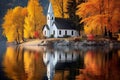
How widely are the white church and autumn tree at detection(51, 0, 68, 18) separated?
32cm

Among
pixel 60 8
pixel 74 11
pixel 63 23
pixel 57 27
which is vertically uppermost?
pixel 60 8

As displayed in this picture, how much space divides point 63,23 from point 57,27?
66 centimetres

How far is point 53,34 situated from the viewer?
25.0 m

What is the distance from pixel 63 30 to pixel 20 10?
471cm

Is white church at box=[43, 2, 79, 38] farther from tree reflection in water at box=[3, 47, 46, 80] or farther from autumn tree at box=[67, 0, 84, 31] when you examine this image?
tree reflection in water at box=[3, 47, 46, 80]

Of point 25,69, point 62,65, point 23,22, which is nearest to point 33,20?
point 23,22

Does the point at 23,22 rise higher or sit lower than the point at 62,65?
higher

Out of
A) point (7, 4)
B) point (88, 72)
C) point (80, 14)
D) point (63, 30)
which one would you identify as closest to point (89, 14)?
point (80, 14)

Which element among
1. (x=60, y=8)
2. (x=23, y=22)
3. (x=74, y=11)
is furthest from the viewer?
(x=23, y=22)

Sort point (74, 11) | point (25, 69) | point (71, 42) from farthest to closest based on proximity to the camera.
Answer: point (74, 11), point (71, 42), point (25, 69)

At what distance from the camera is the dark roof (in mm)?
24359

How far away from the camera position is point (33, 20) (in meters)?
25.8

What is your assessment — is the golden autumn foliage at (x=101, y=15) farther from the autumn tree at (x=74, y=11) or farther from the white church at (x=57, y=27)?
the white church at (x=57, y=27)

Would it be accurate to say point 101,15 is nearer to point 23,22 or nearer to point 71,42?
point 71,42
